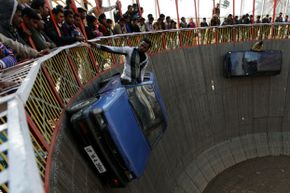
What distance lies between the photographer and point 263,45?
11.7 metres

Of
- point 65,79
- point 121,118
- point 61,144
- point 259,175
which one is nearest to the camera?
point 61,144

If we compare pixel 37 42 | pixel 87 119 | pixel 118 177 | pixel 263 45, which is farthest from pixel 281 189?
pixel 37 42

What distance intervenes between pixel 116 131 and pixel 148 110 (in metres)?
1.20

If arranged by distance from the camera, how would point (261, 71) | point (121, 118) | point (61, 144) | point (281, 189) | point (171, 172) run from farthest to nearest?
point (261, 71) < point (281, 189) < point (171, 172) < point (121, 118) < point (61, 144)

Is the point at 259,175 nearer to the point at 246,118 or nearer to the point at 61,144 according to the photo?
the point at 246,118

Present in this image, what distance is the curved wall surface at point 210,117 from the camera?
9.16 m

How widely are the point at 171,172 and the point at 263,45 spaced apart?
699 centimetres

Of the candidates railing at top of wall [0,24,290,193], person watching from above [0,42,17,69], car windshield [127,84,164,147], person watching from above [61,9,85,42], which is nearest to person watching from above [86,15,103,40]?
railing at top of wall [0,24,290,193]

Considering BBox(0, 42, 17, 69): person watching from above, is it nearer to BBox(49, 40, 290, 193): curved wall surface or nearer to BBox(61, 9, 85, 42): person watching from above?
BBox(61, 9, 85, 42): person watching from above

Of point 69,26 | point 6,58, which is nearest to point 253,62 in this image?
point 69,26

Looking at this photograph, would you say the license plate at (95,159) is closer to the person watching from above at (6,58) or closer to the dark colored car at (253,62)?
the person watching from above at (6,58)

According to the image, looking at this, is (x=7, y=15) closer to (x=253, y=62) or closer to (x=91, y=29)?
(x=91, y=29)

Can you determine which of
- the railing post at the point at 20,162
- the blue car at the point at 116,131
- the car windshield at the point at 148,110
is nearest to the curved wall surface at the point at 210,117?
the car windshield at the point at 148,110

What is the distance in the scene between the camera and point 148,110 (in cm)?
484
